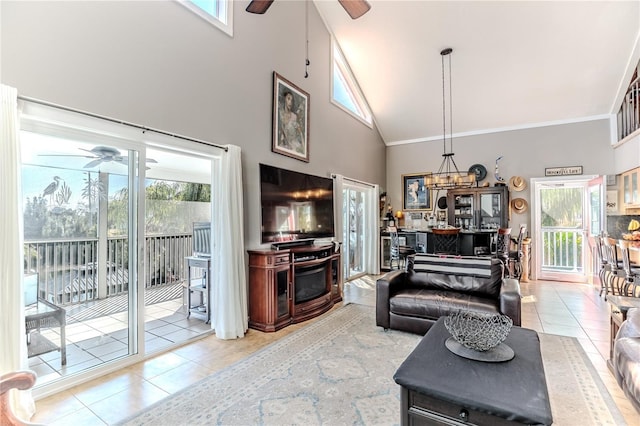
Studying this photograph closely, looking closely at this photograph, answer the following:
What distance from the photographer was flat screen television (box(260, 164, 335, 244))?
3992 millimetres

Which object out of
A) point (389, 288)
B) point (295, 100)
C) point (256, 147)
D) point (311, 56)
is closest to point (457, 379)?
point (389, 288)

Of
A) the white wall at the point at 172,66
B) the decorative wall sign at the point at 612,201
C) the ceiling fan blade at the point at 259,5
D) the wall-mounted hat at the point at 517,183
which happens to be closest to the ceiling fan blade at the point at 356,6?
the ceiling fan blade at the point at 259,5

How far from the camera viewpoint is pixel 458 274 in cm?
371

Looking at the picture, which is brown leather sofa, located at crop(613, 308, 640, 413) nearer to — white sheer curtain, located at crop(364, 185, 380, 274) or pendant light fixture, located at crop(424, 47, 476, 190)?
pendant light fixture, located at crop(424, 47, 476, 190)

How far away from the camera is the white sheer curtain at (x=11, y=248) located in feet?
6.59

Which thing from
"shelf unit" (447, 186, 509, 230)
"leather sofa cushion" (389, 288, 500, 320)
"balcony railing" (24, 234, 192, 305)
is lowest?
→ "leather sofa cushion" (389, 288, 500, 320)

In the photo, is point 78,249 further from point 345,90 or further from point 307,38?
point 345,90

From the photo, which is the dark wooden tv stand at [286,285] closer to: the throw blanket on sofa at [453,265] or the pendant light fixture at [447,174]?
the throw blanket on sofa at [453,265]

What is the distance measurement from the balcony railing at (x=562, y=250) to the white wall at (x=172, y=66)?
5099mm

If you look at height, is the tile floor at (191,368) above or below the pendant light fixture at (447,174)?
below

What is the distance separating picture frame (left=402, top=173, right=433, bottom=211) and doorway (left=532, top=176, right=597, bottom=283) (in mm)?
2139

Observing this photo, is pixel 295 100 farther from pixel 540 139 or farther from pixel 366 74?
pixel 540 139

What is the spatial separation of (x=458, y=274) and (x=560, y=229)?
439cm

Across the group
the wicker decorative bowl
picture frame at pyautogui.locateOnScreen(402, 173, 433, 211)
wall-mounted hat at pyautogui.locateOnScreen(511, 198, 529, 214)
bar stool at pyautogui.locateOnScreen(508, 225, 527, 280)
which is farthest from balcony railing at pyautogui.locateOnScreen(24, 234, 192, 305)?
wall-mounted hat at pyautogui.locateOnScreen(511, 198, 529, 214)
